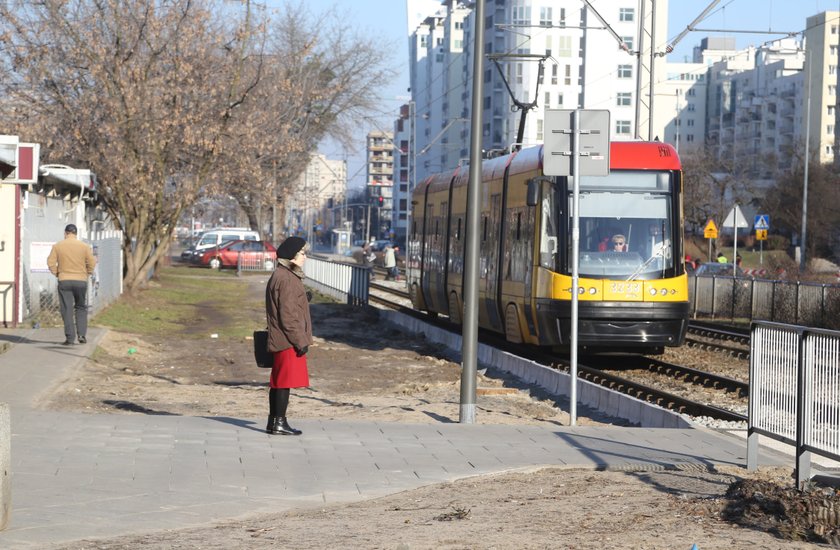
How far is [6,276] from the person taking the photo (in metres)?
22.8

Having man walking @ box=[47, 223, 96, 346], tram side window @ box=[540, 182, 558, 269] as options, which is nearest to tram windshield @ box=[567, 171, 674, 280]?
tram side window @ box=[540, 182, 558, 269]

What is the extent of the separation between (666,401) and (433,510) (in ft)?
27.6

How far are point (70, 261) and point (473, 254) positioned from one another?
29.3ft

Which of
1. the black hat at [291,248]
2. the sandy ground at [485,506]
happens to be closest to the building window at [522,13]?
the sandy ground at [485,506]

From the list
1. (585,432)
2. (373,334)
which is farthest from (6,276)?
(585,432)

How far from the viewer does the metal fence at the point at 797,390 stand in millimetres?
8078

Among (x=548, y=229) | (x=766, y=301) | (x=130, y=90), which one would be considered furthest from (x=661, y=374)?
(x=130, y=90)

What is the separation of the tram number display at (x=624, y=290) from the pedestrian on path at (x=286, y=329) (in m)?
8.68

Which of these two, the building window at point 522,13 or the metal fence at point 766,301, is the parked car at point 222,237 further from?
the building window at point 522,13

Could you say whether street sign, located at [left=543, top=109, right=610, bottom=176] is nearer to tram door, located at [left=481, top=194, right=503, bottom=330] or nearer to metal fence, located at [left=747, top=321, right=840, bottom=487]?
metal fence, located at [left=747, top=321, right=840, bottom=487]

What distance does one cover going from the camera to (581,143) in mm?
13023

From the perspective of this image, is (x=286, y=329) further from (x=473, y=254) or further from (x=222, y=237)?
(x=222, y=237)

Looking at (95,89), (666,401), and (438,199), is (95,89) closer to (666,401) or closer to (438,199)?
(438,199)

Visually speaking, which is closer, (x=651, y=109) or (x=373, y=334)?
(x=373, y=334)
